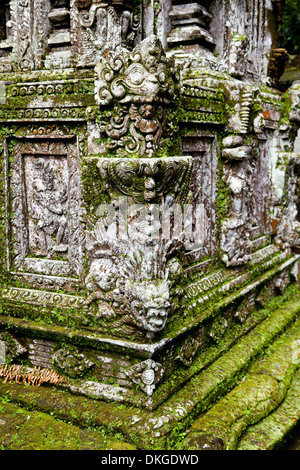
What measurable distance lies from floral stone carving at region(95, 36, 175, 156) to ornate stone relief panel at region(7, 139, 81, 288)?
0.64 meters

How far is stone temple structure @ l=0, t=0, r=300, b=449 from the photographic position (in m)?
3.85

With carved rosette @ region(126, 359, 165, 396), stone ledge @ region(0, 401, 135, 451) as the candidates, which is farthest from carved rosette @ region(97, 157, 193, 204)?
stone ledge @ region(0, 401, 135, 451)

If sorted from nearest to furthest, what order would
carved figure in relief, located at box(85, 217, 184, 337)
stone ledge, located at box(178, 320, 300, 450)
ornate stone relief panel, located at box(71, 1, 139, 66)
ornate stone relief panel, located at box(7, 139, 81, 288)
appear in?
carved figure in relief, located at box(85, 217, 184, 337)
stone ledge, located at box(178, 320, 300, 450)
ornate stone relief panel, located at box(71, 1, 139, 66)
ornate stone relief panel, located at box(7, 139, 81, 288)

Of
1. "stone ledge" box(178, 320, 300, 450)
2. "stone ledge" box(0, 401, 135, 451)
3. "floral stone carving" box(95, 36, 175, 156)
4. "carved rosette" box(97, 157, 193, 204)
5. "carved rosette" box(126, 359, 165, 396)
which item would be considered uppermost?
"floral stone carving" box(95, 36, 175, 156)

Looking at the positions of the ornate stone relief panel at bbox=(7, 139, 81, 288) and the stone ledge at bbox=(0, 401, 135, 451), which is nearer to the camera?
the stone ledge at bbox=(0, 401, 135, 451)

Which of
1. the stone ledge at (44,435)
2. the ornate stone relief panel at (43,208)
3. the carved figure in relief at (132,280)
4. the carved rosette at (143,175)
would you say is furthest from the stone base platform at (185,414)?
the carved rosette at (143,175)

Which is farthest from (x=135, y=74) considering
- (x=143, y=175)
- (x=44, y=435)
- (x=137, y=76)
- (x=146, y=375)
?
(x=44, y=435)

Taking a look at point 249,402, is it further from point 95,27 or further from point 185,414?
point 95,27

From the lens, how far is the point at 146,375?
390cm

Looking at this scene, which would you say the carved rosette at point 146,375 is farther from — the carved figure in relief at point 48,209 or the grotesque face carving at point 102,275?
the carved figure in relief at point 48,209

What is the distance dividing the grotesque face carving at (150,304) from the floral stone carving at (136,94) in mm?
1033

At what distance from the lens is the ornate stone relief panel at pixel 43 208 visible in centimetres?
446

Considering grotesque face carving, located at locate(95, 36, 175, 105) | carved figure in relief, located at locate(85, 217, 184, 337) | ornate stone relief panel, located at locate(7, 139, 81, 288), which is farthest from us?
ornate stone relief panel, located at locate(7, 139, 81, 288)

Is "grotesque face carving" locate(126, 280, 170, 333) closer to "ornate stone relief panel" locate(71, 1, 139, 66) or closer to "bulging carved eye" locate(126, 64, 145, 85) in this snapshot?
"bulging carved eye" locate(126, 64, 145, 85)
